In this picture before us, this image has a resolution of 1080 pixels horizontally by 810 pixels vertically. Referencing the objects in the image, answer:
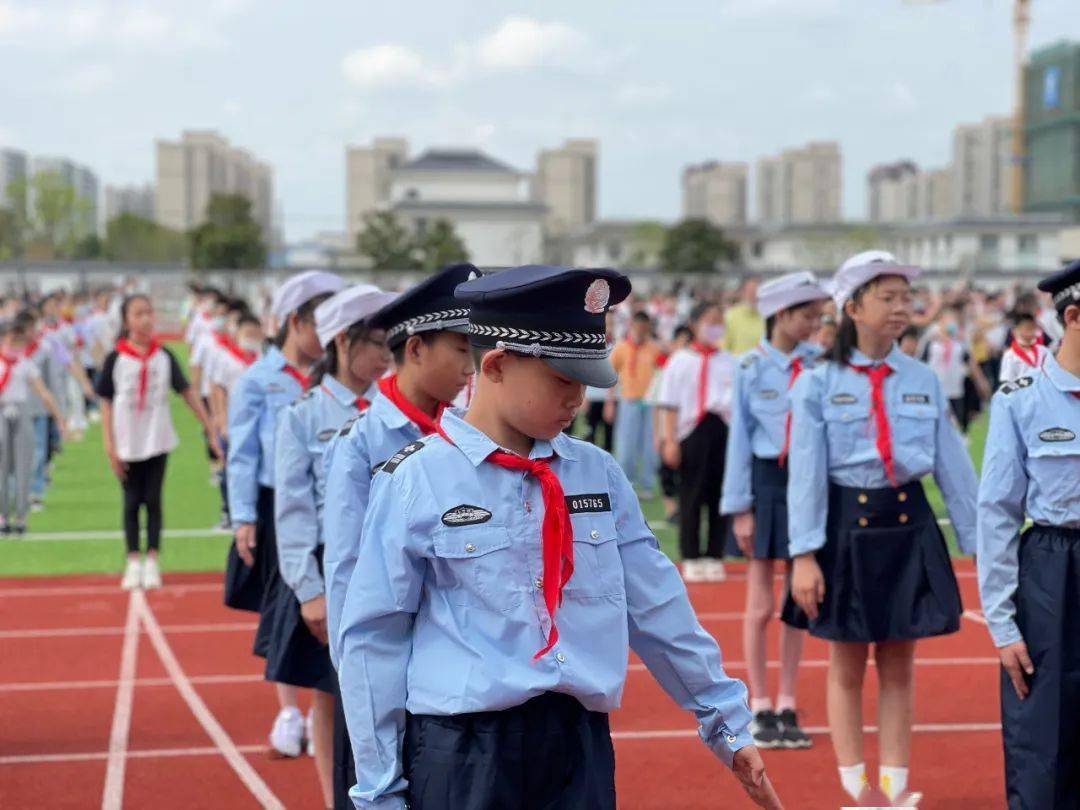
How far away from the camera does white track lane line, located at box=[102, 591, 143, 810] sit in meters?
6.88

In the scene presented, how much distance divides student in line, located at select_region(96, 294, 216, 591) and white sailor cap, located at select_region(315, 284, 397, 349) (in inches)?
249

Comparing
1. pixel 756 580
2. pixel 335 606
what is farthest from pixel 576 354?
pixel 756 580

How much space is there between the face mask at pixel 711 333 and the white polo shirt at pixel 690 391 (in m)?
0.69

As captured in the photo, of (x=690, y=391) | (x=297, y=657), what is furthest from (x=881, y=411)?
(x=690, y=391)

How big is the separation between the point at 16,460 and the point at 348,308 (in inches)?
384

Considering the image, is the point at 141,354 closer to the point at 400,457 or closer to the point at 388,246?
the point at 400,457

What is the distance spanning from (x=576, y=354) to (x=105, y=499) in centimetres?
1483

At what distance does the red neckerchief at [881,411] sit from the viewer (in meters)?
5.82

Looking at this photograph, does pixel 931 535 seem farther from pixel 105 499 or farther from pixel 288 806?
pixel 105 499

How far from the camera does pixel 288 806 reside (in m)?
6.63

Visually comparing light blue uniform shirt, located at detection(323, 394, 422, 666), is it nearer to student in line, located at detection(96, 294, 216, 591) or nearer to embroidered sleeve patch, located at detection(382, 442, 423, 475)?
embroidered sleeve patch, located at detection(382, 442, 423, 475)

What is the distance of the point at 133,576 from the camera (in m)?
11.6

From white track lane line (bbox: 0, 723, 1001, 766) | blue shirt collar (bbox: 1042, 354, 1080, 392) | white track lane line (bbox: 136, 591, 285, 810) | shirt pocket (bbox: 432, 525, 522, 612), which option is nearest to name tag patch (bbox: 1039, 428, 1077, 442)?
blue shirt collar (bbox: 1042, 354, 1080, 392)

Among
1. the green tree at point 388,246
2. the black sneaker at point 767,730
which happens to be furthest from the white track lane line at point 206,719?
the green tree at point 388,246
